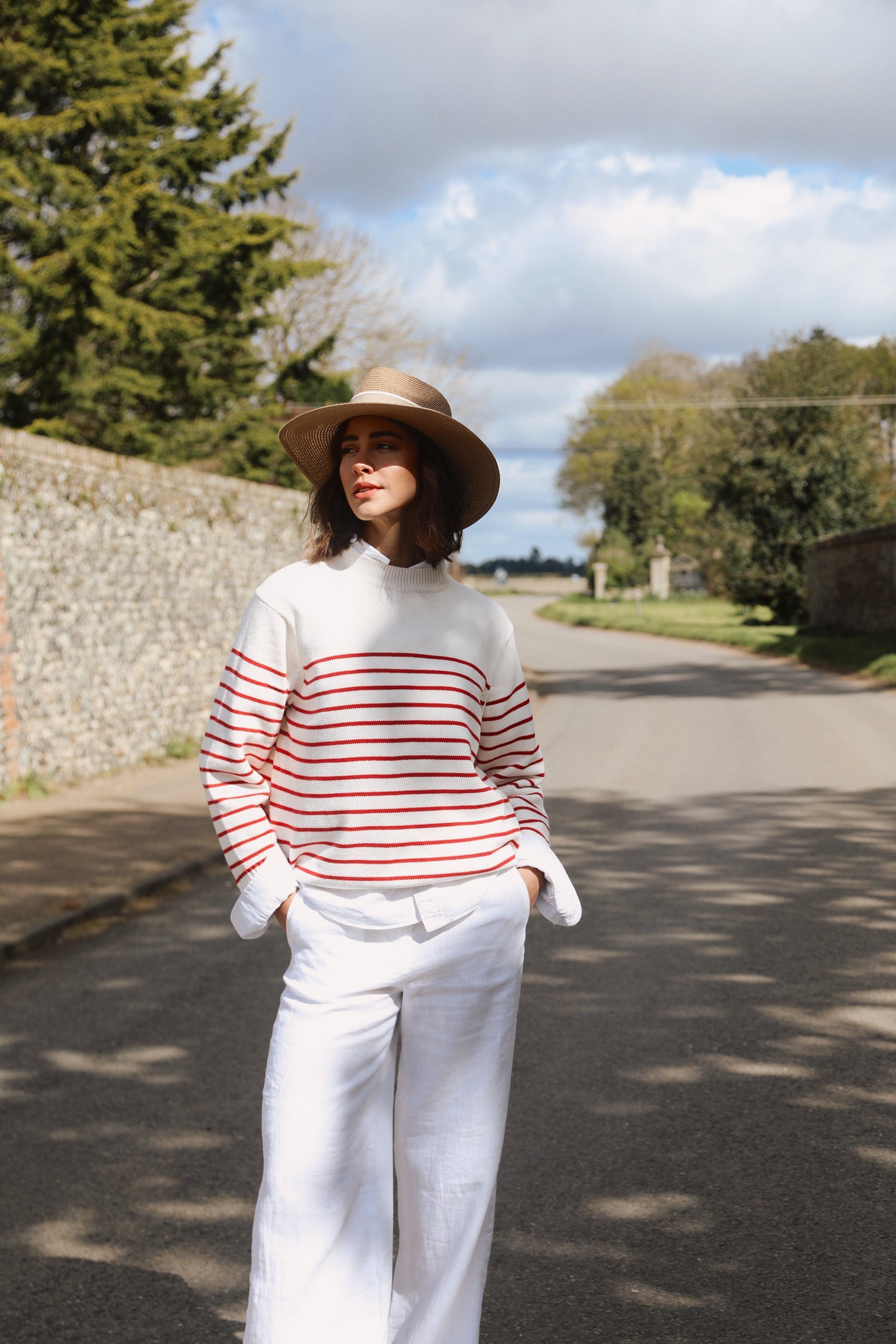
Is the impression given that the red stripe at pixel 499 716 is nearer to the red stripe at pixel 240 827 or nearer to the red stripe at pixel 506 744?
the red stripe at pixel 506 744

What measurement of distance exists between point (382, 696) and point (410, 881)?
12.9 inches

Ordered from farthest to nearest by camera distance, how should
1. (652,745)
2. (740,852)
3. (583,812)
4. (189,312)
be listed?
(189,312)
(652,745)
(583,812)
(740,852)

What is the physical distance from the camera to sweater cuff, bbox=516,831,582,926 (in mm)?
2449

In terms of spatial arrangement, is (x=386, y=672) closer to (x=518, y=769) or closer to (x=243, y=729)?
(x=243, y=729)

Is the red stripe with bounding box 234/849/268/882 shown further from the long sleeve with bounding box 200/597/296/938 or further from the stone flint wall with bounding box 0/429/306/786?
the stone flint wall with bounding box 0/429/306/786

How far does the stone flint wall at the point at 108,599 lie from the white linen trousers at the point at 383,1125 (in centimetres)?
882

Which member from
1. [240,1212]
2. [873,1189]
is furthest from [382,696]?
[873,1189]

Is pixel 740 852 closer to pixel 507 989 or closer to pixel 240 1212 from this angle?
pixel 240 1212

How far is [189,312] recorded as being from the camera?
806 inches

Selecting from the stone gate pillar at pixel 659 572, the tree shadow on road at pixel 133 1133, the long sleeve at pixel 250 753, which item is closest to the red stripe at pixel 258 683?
the long sleeve at pixel 250 753

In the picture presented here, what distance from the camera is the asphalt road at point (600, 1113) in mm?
3051

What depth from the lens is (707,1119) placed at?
13.5ft

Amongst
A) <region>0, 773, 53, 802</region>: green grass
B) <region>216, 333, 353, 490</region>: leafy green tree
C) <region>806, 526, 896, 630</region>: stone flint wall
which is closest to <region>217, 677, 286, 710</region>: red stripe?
<region>0, 773, 53, 802</region>: green grass

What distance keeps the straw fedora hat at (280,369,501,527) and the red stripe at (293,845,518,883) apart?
73cm
